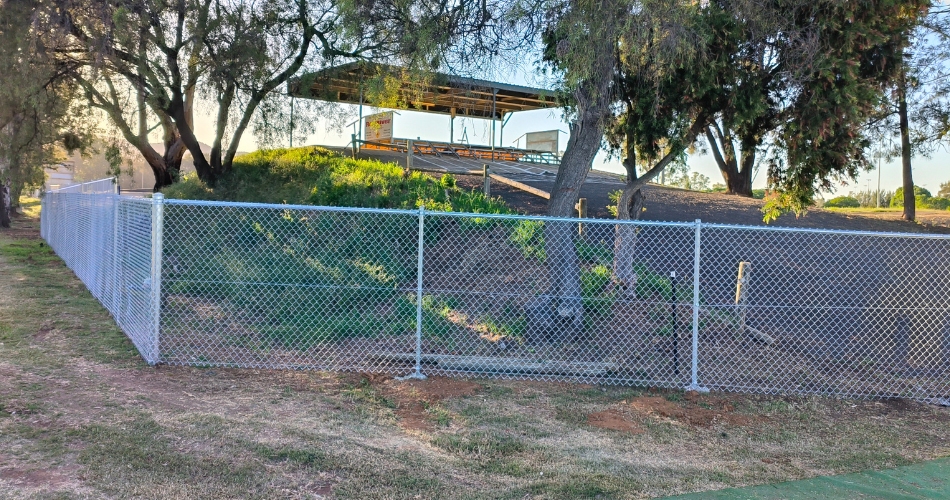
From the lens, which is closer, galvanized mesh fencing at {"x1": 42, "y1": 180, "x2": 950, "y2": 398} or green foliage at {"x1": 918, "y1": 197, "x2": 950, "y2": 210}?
galvanized mesh fencing at {"x1": 42, "y1": 180, "x2": 950, "y2": 398}

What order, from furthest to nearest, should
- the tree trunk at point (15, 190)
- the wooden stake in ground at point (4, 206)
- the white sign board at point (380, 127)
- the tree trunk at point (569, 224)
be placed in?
the wooden stake in ground at point (4, 206) < the tree trunk at point (15, 190) < the white sign board at point (380, 127) < the tree trunk at point (569, 224)

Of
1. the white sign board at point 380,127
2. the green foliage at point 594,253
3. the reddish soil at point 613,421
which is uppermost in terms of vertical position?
the white sign board at point 380,127

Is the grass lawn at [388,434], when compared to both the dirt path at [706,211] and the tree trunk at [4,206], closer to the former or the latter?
the dirt path at [706,211]

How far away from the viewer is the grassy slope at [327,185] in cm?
1273

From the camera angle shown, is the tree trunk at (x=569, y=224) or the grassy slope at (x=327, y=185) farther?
the grassy slope at (x=327, y=185)

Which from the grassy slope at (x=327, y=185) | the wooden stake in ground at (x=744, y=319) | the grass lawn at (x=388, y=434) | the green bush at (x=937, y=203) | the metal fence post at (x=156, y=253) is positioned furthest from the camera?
the green bush at (x=937, y=203)

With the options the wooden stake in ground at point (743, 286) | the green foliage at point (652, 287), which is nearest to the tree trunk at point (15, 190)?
the green foliage at point (652, 287)

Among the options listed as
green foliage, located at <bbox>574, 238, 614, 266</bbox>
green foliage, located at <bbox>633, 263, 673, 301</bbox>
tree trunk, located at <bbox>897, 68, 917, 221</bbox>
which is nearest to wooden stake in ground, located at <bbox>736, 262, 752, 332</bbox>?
green foliage, located at <bbox>633, 263, 673, 301</bbox>

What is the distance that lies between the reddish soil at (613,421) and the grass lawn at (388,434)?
0.9 inches

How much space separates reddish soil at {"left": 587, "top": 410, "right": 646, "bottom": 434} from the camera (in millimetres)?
5934

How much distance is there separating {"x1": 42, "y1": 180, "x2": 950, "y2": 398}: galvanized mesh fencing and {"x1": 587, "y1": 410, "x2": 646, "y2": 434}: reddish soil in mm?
991

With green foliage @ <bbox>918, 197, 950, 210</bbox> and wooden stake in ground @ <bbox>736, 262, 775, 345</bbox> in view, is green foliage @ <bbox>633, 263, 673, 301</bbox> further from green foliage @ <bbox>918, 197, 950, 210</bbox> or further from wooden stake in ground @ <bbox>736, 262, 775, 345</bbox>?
green foliage @ <bbox>918, 197, 950, 210</bbox>

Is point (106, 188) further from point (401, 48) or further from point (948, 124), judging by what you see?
point (948, 124)

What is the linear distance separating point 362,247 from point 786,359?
6848 mm
